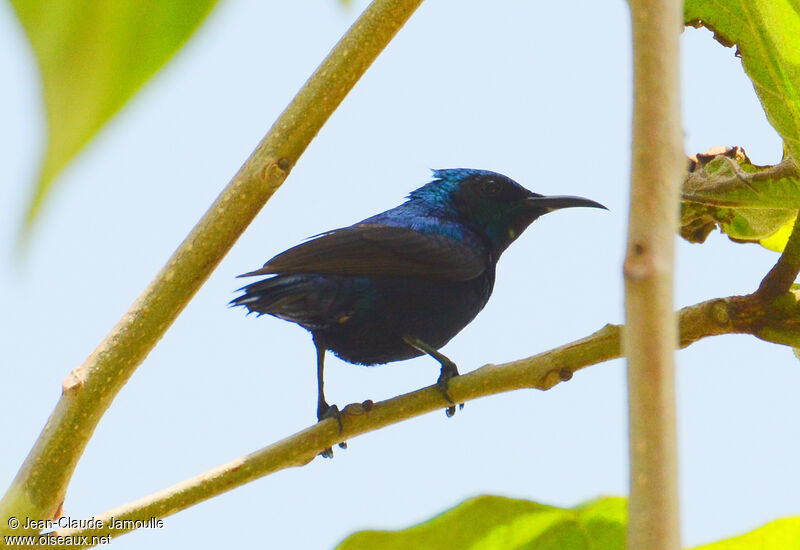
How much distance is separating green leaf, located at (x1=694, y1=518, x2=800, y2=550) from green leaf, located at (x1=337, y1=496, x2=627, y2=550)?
0.70ft

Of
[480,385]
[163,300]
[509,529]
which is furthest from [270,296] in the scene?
[509,529]

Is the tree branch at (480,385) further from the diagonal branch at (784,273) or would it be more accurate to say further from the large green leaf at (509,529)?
the large green leaf at (509,529)

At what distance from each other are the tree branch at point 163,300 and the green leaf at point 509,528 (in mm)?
653

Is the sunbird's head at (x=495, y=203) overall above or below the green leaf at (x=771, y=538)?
above

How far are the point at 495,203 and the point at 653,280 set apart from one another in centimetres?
297

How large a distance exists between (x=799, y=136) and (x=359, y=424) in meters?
1.22

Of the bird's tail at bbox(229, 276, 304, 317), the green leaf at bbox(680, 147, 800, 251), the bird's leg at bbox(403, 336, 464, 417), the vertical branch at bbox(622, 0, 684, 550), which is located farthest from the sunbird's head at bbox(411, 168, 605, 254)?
the vertical branch at bbox(622, 0, 684, 550)

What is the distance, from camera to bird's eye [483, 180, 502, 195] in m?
3.80

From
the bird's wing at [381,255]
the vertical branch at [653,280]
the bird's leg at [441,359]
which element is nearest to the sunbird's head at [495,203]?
the bird's wing at [381,255]

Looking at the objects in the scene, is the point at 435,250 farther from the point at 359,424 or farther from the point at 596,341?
the point at 596,341

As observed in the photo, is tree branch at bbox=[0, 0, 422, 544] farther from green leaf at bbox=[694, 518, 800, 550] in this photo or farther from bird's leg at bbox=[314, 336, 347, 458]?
green leaf at bbox=[694, 518, 800, 550]

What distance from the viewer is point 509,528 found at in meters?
1.92

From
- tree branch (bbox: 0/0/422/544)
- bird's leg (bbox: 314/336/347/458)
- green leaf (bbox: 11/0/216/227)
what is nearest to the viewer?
green leaf (bbox: 11/0/216/227)

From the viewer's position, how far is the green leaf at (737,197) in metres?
1.99
